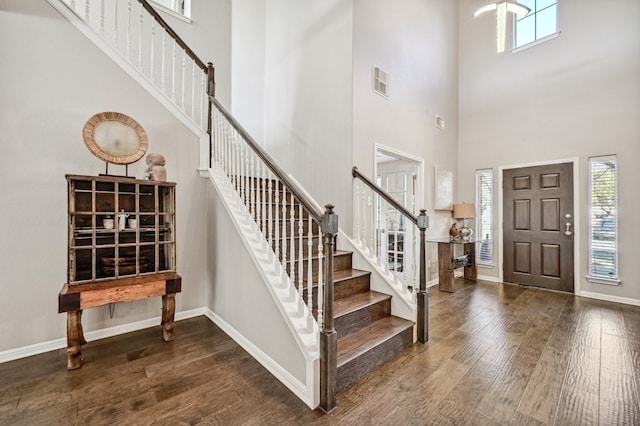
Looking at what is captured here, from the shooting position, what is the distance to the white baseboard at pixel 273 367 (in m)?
1.84

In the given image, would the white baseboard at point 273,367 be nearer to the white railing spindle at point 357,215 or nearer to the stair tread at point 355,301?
the stair tread at point 355,301

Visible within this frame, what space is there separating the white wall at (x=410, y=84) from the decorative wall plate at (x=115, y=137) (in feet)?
7.48

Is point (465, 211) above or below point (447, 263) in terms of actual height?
above

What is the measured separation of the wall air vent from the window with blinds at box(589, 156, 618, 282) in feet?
10.7

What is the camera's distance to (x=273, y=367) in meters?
2.16

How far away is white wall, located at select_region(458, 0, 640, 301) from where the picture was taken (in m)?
3.93

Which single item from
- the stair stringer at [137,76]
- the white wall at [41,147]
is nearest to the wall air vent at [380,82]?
the stair stringer at [137,76]

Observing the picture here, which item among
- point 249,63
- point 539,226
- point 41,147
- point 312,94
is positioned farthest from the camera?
point 249,63

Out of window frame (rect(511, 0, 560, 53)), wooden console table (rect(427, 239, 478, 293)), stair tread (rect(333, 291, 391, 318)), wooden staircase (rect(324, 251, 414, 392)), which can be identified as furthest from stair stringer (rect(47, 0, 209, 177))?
window frame (rect(511, 0, 560, 53))

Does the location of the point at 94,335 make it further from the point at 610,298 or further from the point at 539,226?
the point at 610,298

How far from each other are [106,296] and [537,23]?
7.04m

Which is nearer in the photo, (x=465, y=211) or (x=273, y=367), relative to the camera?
(x=273, y=367)

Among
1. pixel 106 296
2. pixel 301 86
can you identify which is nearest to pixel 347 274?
pixel 106 296

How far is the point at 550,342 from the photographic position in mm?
2727
